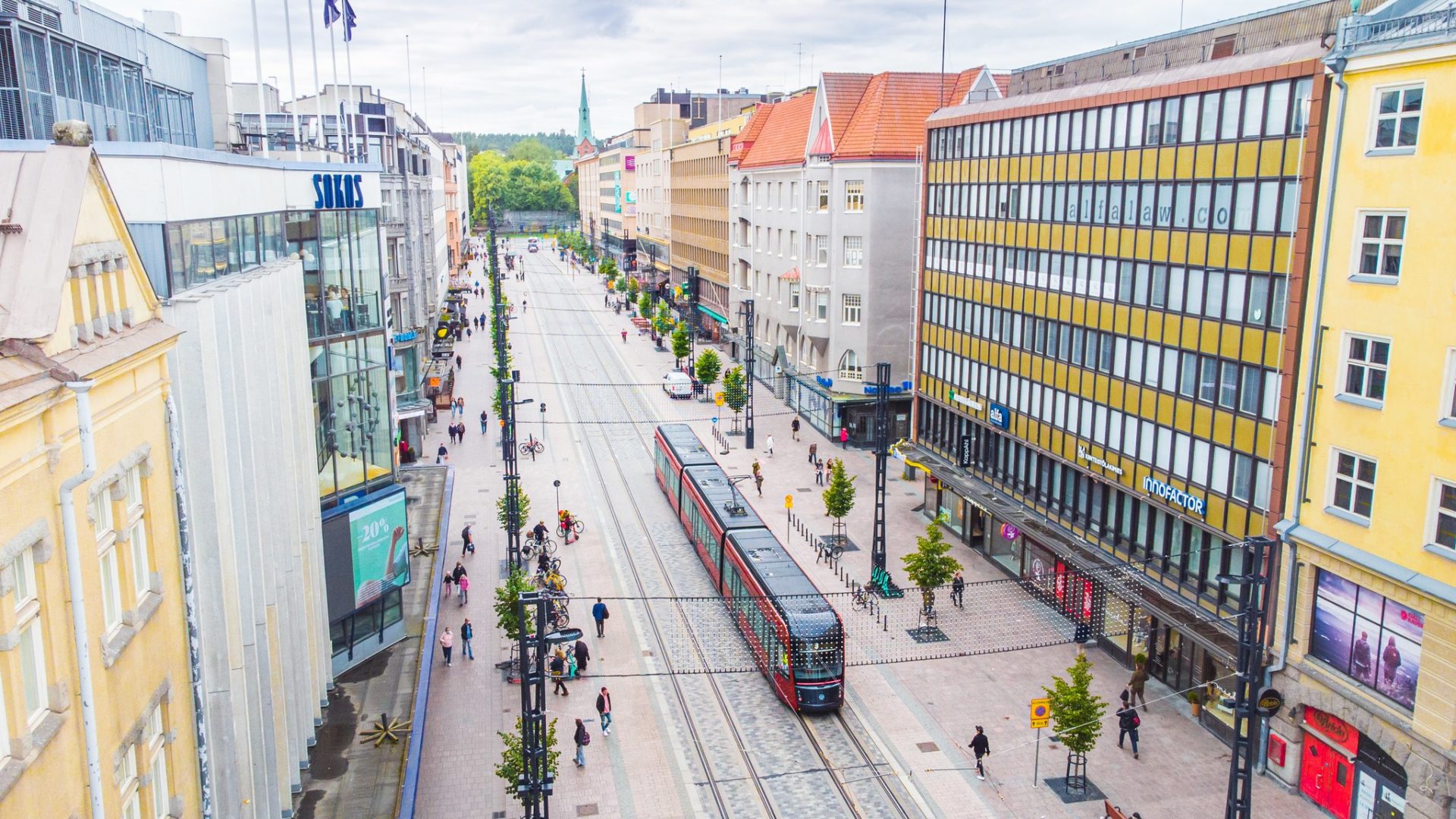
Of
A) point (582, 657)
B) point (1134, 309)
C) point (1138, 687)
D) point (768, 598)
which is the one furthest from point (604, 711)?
point (1134, 309)

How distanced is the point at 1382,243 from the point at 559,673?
22182mm

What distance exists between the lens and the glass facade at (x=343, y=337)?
82.0 ft

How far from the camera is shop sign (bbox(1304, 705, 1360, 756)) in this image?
912 inches

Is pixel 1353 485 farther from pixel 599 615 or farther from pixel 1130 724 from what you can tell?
pixel 599 615

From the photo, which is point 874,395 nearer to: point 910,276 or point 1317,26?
point 910,276

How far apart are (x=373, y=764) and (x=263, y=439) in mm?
7380

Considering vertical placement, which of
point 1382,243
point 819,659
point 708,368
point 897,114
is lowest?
point 819,659

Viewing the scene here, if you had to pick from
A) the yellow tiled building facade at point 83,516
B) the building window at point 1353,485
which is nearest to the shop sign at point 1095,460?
the building window at point 1353,485

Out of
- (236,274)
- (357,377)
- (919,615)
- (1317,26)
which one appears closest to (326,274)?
(357,377)

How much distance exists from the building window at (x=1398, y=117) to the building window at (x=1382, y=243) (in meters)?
1.41

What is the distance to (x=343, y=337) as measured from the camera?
26312 mm

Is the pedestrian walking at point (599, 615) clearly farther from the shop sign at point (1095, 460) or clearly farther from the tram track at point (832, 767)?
the shop sign at point (1095, 460)

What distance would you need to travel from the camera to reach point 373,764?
885 inches

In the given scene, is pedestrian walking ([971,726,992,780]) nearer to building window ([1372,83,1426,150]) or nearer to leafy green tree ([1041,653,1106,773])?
leafy green tree ([1041,653,1106,773])
